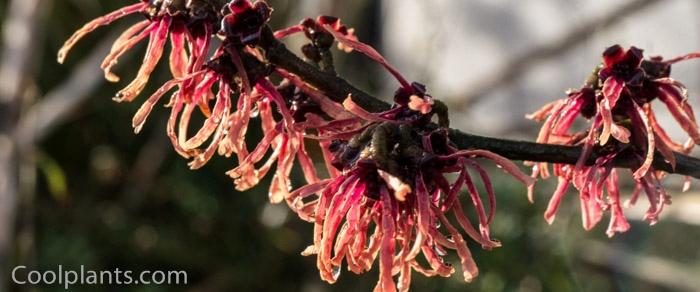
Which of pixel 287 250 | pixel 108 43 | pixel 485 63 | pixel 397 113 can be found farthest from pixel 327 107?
pixel 485 63

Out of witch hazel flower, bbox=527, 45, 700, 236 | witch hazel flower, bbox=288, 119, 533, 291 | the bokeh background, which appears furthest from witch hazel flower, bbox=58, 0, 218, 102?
the bokeh background

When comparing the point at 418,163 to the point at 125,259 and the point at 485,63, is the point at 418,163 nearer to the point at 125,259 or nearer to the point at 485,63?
the point at 125,259

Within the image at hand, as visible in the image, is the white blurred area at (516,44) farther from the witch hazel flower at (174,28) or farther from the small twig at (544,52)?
the witch hazel flower at (174,28)

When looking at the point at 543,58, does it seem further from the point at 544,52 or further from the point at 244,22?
the point at 244,22

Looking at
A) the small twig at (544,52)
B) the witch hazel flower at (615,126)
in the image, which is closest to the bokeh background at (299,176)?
the small twig at (544,52)

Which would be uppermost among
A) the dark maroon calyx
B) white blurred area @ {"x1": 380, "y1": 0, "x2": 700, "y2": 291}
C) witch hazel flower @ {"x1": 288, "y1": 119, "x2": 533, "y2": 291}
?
white blurred area @ {"x1": 380, "y1": 0, "x2": 700, "y2": 291}

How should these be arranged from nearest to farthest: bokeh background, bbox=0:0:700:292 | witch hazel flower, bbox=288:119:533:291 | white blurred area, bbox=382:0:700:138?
witch hazel flower, bbox=288:119:533:291
white blurred area, bbox=382:0:700:138
bokeh background, bbox=0:0:700:292

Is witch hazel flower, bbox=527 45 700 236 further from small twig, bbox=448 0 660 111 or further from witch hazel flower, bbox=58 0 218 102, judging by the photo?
small twig, bbox=448 0 660 111
